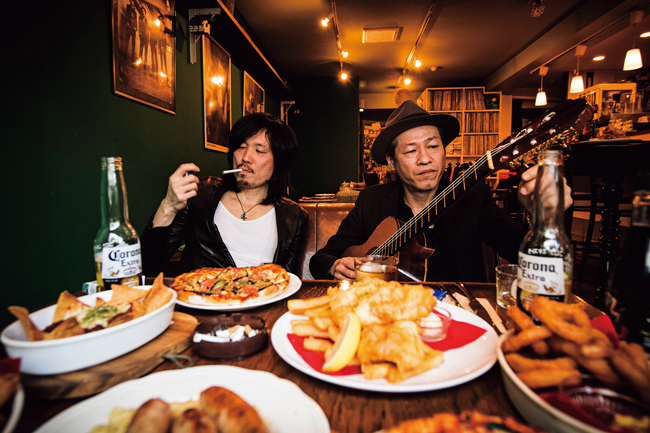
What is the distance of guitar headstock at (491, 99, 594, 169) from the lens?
1202 millimetres

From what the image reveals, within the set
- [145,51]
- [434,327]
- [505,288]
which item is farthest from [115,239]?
[145,51]

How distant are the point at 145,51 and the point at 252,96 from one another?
3.04 m

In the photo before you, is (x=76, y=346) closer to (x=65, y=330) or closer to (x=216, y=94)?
(x=65, y=330)

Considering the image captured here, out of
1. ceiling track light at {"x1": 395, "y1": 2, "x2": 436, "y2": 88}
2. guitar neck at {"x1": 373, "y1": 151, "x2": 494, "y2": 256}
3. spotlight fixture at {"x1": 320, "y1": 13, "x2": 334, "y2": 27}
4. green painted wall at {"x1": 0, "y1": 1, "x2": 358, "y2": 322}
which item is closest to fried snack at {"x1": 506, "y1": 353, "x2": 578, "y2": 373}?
guitar neck at {"x1": 373, "y1": 151, "x2": 494, "y2": 256}

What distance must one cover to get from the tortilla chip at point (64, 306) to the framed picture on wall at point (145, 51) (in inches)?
71.1

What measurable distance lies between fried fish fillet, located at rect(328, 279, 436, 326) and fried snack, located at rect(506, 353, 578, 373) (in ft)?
0.64

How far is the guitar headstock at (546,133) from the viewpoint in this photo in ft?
3.94

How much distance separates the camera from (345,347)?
0.56 metres

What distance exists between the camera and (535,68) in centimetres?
646

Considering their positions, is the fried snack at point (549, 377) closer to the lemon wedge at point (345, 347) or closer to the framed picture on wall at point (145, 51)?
the lemon wedge at point (345, 347)

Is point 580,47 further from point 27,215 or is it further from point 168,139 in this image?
point 27,215

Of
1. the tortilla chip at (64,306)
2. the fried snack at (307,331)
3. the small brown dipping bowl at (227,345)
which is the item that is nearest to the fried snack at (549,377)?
the fried snack at (307,331)

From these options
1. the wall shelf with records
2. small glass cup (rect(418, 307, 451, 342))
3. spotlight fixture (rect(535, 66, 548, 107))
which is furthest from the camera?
the wall shelf with records

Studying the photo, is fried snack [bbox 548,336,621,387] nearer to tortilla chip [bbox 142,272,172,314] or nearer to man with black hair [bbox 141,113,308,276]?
tortilla chip [bbox 142,272,172,314]
